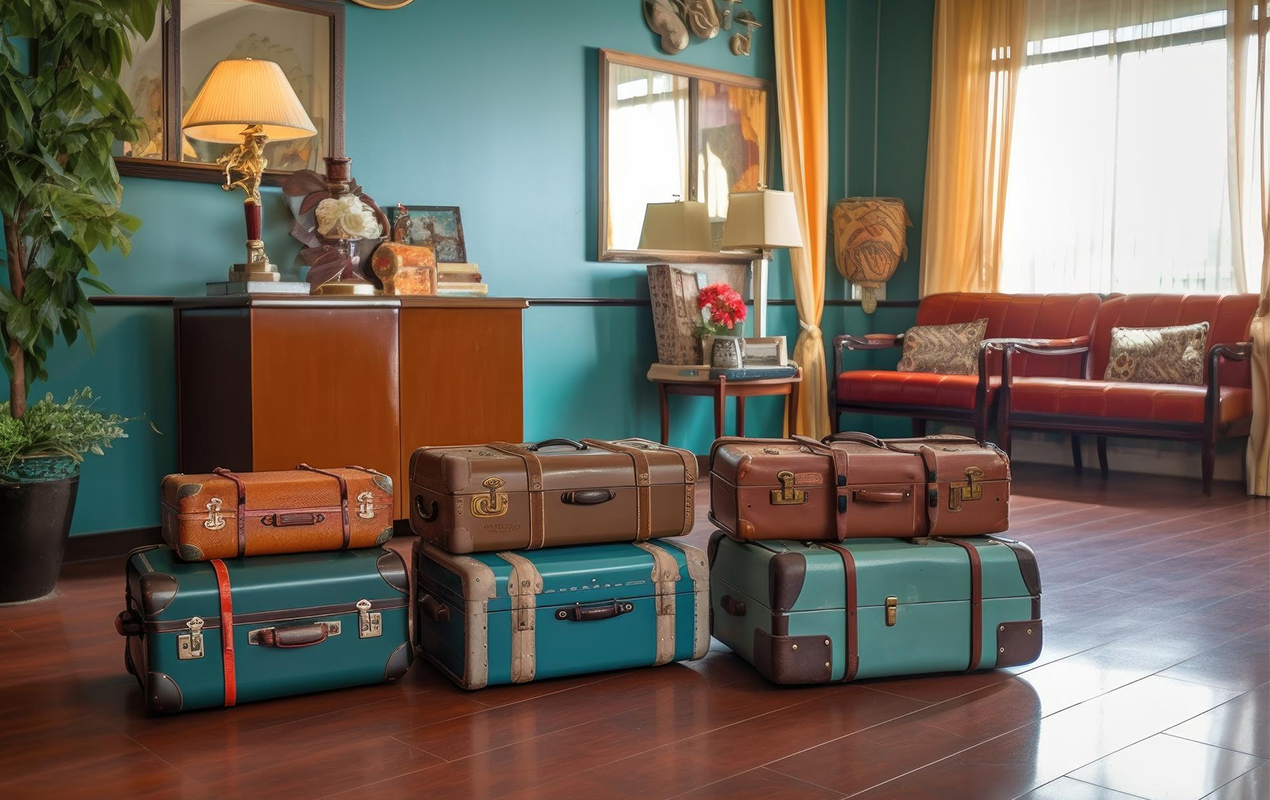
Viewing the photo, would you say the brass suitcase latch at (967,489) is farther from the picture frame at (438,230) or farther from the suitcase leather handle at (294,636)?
the picture frame at (438,230)

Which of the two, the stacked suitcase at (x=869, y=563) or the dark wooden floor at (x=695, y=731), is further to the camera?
the stacked suitcase at (x=869, y=563)

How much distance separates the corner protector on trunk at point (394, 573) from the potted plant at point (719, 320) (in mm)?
3194

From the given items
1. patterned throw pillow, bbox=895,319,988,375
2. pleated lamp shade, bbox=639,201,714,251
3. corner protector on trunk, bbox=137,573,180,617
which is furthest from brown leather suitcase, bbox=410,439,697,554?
patterned throw pillow, bbox=895,319,988,375

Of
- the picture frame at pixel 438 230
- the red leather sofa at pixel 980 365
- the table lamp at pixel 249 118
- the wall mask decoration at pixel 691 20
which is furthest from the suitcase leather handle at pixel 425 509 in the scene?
the wall mask decoration at pixel 691 20

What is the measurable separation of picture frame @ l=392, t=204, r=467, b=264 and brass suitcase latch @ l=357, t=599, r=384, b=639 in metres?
2.55

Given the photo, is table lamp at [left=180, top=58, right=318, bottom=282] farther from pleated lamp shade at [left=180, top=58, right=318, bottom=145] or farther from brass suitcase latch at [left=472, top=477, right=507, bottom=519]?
brass suitcase latch at [left=472, top=477, right=507, bottom=519]

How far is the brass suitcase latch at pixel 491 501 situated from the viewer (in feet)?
8.64

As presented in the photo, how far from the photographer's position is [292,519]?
2.62 metres

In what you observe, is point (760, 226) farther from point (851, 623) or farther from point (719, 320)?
point (851, 623)

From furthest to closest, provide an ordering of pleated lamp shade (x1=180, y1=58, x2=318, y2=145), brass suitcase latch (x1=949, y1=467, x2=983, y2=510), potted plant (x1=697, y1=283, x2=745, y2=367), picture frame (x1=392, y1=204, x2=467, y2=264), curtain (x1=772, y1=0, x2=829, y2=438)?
curtain (x1=772, y1=0, x2=829, y2=438) < potted plant (x1=697, y1=283, x2=745, y2=367) < picture frame (x1=392, y1=204, x2=467, y2=264) < pleated lamp shade (x1=180, y1=58, x2=318, y2=145) < brass suitcase latch (x1=949, y1=467, x2=983, y2=510)

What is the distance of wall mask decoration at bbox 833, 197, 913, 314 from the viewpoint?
6.86 metres

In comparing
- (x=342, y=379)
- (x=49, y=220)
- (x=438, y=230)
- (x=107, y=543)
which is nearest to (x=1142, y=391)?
(x=438, y=230)

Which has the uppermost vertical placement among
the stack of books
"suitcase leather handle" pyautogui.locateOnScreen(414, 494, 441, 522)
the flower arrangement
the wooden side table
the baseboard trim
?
the stack of books

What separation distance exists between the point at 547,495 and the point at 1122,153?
484cm
